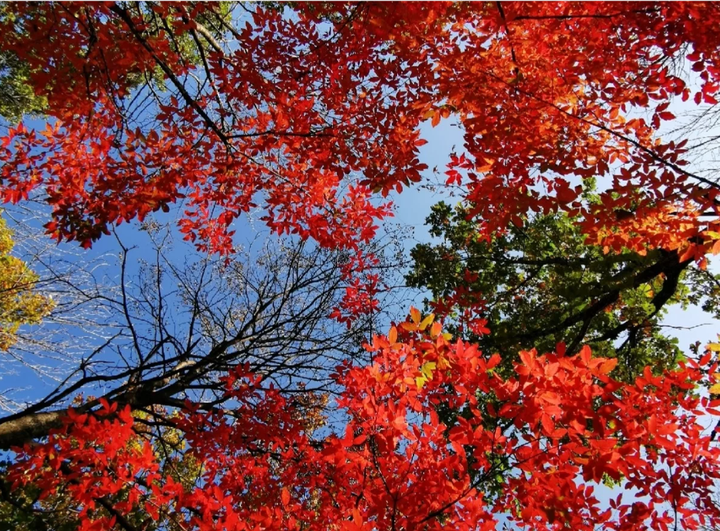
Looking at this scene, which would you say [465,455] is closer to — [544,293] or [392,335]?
[392,335]

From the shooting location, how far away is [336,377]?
528 cm

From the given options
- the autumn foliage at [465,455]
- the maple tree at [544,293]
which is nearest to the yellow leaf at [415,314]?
the autumn foliage at [465,455]

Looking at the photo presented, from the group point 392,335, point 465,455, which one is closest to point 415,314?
point 392,335

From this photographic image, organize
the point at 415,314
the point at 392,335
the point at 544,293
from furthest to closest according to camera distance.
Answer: the point at 544,293 < the point at 392,335 < the point at 415,314

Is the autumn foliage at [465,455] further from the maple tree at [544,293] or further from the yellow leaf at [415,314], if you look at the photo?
the maple tree at [544,293]

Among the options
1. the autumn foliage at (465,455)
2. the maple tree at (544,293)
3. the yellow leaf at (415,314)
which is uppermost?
the maple tree at (544,293)

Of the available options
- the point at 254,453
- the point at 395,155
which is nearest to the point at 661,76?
the point at 395,155

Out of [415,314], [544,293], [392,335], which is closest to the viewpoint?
[415,314]

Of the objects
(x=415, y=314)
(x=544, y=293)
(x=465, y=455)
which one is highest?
(x=544, y=293)

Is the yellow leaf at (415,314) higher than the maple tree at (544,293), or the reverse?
the maple tree at (544,293)

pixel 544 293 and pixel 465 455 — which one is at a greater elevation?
pixel 544 293

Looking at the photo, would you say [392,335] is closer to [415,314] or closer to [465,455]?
[415,314]

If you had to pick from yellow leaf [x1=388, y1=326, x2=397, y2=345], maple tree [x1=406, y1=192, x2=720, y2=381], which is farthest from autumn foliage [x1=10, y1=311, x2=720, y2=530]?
maple tree [x1=406, y1=192, x2=720, y2=381]

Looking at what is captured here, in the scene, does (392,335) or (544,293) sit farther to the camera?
(544,293)
